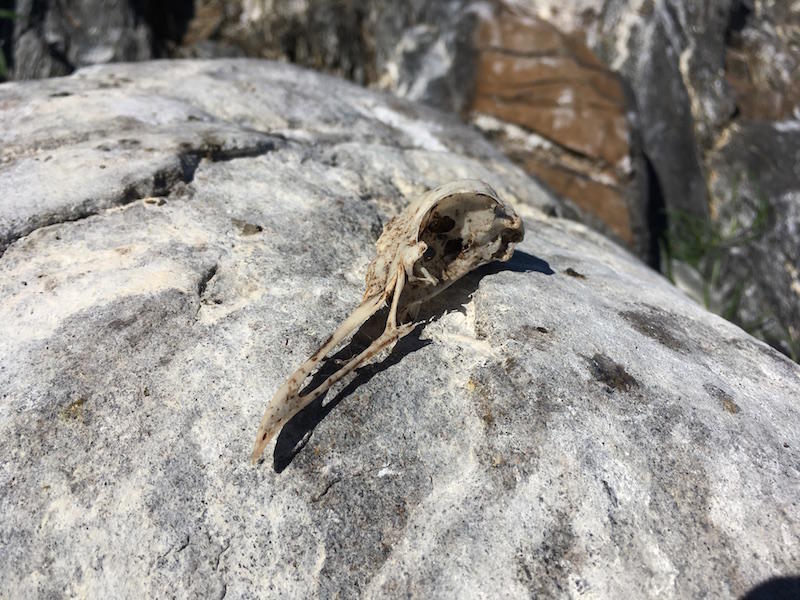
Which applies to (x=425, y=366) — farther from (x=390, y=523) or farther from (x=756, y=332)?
(x=756, y=332)

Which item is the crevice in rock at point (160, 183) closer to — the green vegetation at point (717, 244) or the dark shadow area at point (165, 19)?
the green vegetation at point (717, 244)

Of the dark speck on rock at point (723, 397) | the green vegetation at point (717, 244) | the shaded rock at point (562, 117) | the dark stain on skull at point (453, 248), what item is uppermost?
the dark stain on skull at point (453, 248)

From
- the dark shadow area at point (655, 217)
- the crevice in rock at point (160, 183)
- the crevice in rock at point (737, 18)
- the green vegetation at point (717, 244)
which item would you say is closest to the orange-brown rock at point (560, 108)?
the dark shadow area at point (655, 217)

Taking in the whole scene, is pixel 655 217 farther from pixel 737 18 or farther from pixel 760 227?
pixel 737 18

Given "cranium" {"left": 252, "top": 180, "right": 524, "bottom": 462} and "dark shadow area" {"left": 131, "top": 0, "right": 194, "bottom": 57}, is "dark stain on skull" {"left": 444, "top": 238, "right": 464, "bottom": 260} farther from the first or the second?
"dark shadow area" {"left": 131, "top": 0, "right": 194, "bottom": 57}

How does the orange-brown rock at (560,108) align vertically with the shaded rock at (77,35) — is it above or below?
above

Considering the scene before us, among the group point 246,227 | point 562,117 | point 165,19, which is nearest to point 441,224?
point 246,227

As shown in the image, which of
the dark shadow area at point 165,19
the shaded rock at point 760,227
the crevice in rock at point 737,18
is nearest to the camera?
the shaded rock at point 760,227
